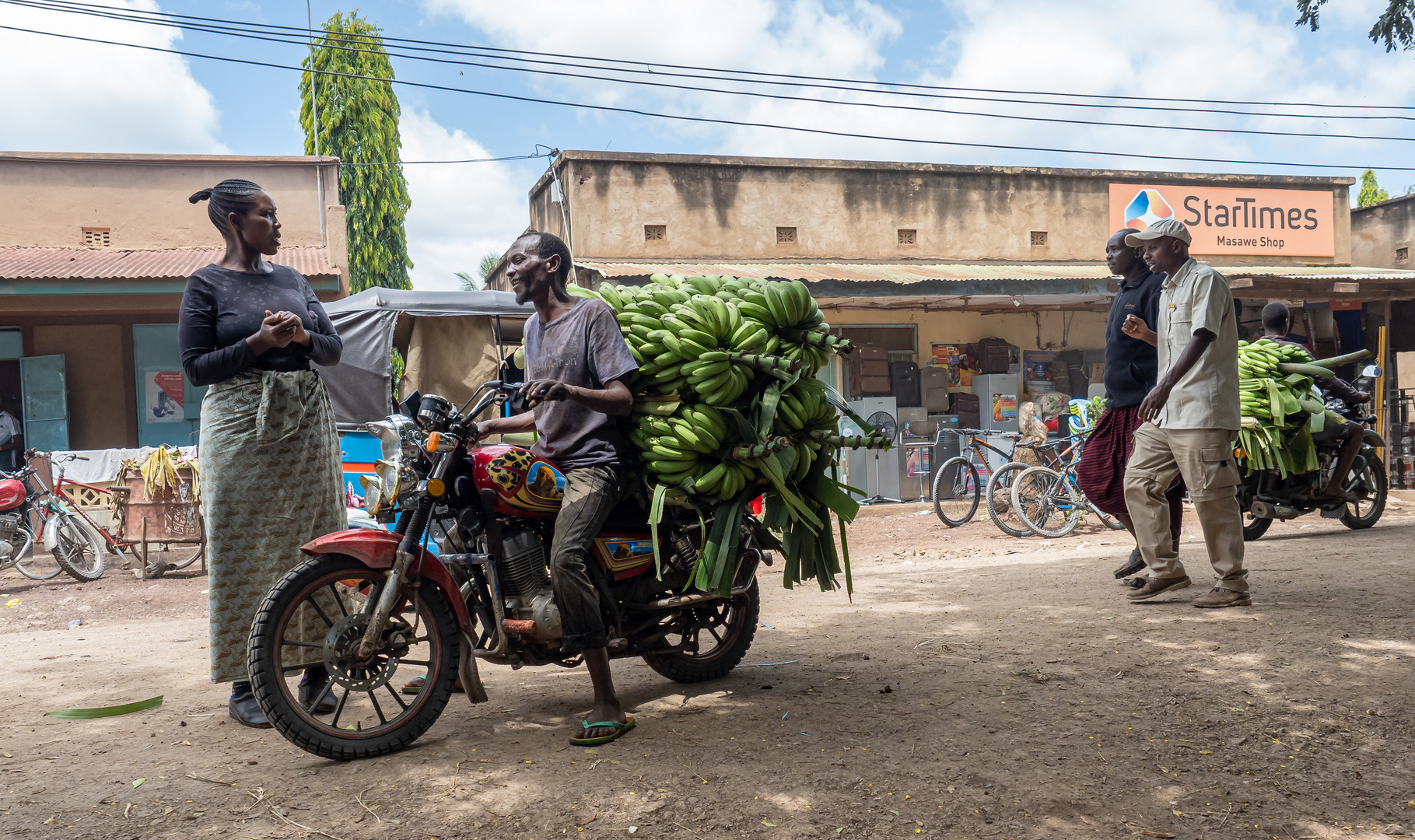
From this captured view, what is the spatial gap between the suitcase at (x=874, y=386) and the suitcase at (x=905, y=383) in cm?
11

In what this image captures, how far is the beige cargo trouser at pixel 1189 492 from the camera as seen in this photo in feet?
16.9

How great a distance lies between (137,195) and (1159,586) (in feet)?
46.5

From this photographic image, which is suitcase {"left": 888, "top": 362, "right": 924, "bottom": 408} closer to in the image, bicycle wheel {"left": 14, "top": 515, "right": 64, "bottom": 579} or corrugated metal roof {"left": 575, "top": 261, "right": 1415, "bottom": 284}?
corrugated metal roof {"left": 575, "top": 261, "right": 1415, "bottom": 284}

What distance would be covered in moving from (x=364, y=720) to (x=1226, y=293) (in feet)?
15.3

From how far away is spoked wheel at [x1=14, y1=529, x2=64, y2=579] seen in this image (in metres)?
9.10

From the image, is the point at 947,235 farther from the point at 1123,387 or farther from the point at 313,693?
the point at 313,693

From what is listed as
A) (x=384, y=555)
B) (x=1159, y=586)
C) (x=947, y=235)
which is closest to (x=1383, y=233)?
(x=947, y=235)

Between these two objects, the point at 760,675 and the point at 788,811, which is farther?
the point at 760,675

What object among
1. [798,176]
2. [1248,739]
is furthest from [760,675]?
[798,176]

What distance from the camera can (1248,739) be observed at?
10.5 feet

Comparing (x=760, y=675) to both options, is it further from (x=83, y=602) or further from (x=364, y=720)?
(x=83, y=602)

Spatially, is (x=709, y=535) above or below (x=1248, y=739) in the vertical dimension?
above

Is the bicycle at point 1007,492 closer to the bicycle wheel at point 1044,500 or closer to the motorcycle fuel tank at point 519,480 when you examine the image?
the bicycle wheel at point 1044,500

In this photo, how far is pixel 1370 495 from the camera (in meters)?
8.78
